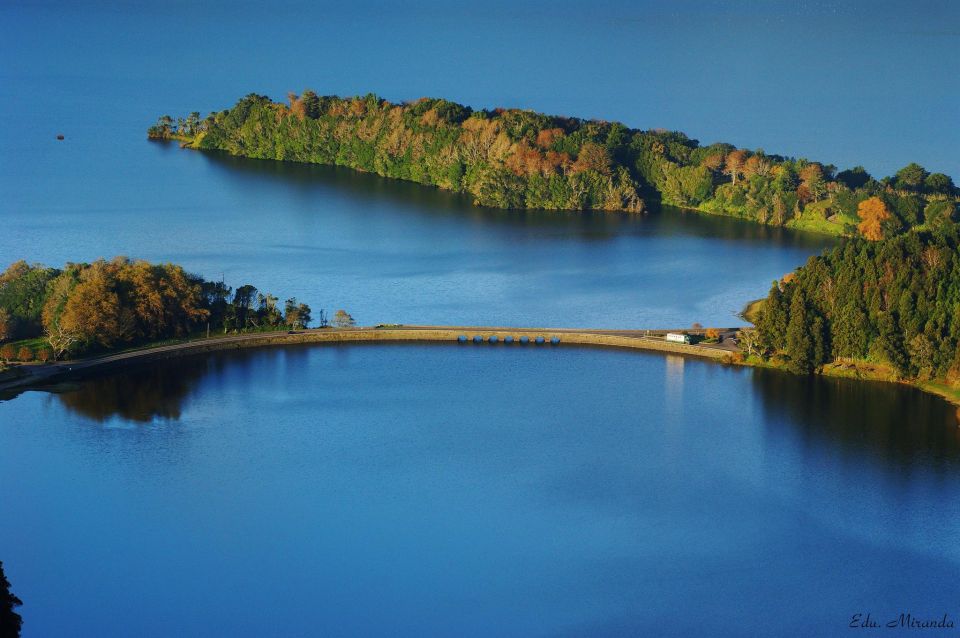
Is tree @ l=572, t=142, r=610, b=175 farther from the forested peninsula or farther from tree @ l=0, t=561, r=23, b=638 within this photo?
tree @ l=0, t=561, r=23, b=638

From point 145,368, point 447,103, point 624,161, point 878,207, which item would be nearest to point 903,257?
point 878,207

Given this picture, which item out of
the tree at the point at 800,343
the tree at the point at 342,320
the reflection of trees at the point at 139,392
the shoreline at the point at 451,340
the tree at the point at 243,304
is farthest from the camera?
the tree at the point at 342,320

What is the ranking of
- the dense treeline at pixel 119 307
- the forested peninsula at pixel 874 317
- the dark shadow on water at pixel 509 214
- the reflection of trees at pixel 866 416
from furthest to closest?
the dark shadow on water at pixel 509 214 < the dense treeline at pixel 119 307 < the forested peninsula at pixel 874 317 < the reflection of trees at pixel 866 416

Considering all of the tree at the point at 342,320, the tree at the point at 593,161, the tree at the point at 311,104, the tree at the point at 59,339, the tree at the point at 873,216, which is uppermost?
the tree at the point at 311,104

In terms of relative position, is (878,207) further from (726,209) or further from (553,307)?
(553,307)

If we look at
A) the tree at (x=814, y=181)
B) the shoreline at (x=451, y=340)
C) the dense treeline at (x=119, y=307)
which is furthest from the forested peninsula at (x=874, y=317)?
the tree at (x=814, y=181)

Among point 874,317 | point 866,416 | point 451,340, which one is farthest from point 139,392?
point 874,317

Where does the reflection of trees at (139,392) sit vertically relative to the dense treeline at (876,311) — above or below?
below

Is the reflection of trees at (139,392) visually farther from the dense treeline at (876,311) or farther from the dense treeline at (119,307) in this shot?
the dense treeline at (876,311)

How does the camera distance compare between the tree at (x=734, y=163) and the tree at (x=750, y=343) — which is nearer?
the tree at (x=750, y=343)
